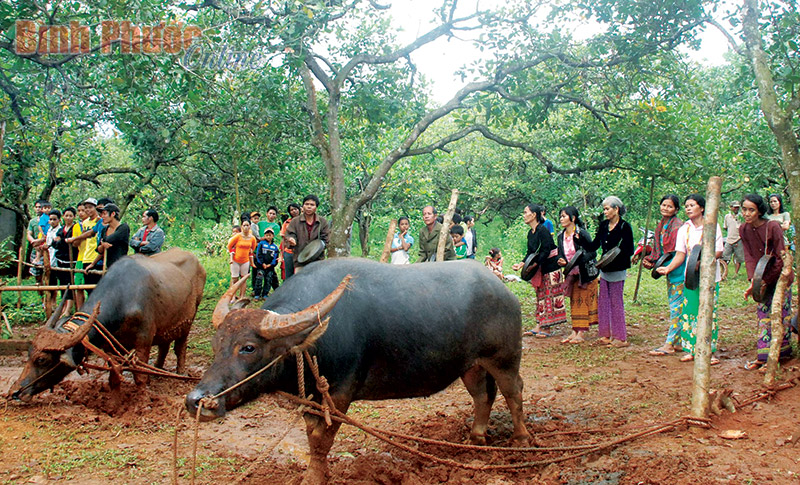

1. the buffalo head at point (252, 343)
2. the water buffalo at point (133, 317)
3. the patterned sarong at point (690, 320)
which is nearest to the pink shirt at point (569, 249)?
the patterned sarong at point (690, 320)

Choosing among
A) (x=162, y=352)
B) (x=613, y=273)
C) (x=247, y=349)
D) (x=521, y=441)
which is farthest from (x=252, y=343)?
(x=613, y=273)

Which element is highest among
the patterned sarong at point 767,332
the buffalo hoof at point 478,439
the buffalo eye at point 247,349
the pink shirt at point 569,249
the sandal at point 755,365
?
the pink shirt at point 569,249

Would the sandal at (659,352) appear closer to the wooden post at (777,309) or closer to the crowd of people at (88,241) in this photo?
the wooden post at (777,309)

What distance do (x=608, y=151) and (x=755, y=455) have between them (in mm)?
6160

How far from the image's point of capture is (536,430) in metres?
4.92

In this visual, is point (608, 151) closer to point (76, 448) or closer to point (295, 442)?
point (295, 442)

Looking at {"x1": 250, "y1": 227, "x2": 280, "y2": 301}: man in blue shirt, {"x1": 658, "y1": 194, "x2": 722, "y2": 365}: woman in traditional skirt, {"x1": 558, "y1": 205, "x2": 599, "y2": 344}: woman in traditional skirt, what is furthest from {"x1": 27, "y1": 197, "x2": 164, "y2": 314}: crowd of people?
{"x1": 658, "y1": 194, "x2": 722, "y2": 365}: woman in traditional skirt

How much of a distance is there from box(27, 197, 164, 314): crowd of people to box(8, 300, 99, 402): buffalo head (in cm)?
146

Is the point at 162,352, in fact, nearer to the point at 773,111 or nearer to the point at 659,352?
the point at 659,352

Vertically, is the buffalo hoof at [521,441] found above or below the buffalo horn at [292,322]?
below

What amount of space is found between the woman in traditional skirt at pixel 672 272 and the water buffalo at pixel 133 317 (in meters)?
5.59

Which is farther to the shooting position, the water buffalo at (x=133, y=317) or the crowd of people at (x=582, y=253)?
the crowd of people at (x=582, y=253)

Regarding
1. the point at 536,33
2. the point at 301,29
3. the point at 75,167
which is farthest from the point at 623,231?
the point at 75,167

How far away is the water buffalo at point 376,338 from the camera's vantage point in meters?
3.30
